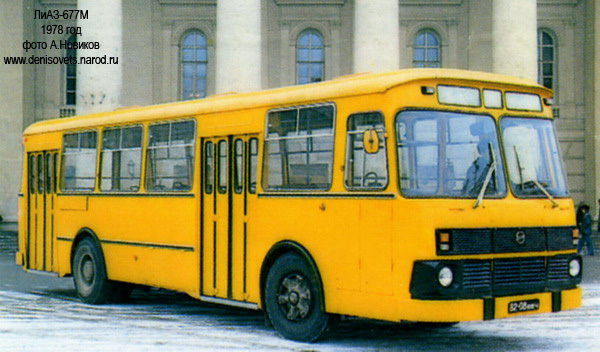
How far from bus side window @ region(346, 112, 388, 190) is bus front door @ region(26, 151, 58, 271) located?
7.38m

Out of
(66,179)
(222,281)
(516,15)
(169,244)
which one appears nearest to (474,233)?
(222,281)

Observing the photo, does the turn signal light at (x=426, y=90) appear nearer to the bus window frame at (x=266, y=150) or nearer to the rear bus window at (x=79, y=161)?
the bus window frame at (x=266, y=150)

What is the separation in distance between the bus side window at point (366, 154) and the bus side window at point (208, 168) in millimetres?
2657

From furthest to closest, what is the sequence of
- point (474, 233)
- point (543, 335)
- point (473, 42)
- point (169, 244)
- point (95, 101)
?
1. point (473, 42)
2. point (95, 101)
3. point (169, 244)
4. point (543, 335)
5. point (474, 233)

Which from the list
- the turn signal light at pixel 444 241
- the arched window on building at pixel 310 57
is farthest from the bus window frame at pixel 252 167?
the arched window on building at pixel 310 57

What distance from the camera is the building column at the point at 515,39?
97.1 feet

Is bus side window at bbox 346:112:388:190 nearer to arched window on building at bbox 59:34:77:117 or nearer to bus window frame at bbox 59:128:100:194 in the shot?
bus window frame at bbox 59:128:100:194

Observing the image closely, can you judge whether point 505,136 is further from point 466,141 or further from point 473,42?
point 473,42

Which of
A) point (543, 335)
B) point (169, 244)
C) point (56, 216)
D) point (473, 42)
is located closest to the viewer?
point (543, 335)

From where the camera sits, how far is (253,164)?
12664 mm

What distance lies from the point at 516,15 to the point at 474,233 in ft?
66.4

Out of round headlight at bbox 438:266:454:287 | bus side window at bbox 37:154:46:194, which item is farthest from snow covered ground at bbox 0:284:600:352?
bus side window at bbox 37:154:46:194

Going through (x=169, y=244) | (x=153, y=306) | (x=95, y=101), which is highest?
(x=95, y=101)

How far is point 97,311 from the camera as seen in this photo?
15.1 metres
